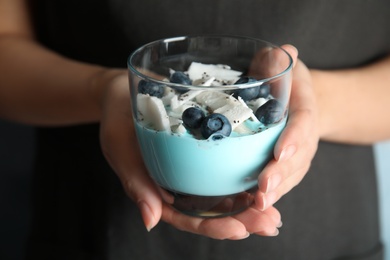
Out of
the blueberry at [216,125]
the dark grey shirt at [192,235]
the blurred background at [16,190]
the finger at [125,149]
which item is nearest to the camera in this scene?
the blueberry at [216,125]

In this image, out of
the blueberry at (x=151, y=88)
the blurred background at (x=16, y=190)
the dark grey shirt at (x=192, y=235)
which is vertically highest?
the blueberry at (x=151, y=88)

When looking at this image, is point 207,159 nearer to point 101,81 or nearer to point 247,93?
point 247,93

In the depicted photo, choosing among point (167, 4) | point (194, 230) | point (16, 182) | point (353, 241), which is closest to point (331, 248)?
point (353, 241)

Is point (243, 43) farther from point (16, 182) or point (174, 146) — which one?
point (16, 182)

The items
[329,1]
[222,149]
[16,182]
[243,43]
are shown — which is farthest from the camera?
[16,182]

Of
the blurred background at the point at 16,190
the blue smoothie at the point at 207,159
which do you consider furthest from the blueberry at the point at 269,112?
the blurred background at the point at 16,190

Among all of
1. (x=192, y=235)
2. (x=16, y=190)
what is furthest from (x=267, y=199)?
(x=16, y=190)

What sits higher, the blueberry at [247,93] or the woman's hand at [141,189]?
the blueberry at [247,93]

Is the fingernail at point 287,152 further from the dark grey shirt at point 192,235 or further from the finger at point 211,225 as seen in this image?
the dark grey shirt at point 192,235
